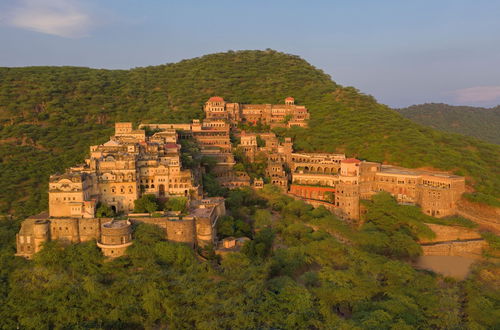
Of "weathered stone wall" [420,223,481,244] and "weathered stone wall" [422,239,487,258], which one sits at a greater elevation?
"weathered stone wall" [420,223,481,244]

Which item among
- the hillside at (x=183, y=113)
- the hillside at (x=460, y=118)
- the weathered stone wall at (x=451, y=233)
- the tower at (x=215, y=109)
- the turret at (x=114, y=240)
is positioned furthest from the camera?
the hillside at (x=460, y=118)

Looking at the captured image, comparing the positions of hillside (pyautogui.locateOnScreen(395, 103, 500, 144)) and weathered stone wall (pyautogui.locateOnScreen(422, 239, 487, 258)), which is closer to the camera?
weathered stone wall (pyautogui.locateOnScreen(422, 239, 487, 258))

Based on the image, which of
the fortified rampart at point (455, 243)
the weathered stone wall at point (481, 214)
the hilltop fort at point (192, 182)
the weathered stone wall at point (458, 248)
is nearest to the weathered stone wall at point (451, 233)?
the fortified rampart at point (455, 243)

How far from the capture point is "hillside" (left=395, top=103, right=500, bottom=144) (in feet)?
236

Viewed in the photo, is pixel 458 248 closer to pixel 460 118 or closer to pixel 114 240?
pixel 114 240

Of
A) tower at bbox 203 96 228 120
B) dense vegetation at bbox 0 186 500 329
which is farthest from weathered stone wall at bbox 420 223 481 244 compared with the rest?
tower at bbox 203 96 228 120

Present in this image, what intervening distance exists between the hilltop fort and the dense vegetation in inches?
40.4

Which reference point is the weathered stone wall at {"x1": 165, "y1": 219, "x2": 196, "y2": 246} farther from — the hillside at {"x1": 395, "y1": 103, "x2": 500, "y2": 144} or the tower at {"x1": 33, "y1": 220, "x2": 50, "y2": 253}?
the hillside at {"x1": 395, "y1": 103, "x2": 500, "y2": 144}

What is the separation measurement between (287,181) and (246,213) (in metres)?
6.64

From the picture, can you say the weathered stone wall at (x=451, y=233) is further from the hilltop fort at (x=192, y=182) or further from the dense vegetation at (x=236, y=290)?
the dense vegetation at (x=236, y=290)

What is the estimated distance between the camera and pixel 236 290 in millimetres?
18094

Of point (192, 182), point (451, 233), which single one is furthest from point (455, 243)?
point (192, 182)

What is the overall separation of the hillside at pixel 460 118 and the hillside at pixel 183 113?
27395 mm

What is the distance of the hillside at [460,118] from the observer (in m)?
72.0
